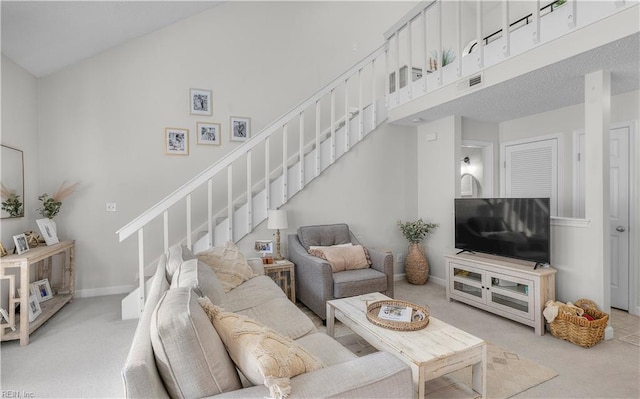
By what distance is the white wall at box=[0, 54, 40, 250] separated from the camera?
305cm

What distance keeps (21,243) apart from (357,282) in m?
3.16

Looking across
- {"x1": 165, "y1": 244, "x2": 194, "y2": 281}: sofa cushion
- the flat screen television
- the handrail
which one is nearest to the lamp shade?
the handrail

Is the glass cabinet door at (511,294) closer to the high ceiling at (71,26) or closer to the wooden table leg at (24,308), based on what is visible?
the wooden table leg at (24,308)

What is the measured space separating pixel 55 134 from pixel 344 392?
439 centimetres

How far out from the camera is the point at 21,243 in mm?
2902

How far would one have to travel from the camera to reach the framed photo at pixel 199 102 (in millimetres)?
4246

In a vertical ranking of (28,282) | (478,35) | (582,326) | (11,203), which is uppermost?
(478,35)

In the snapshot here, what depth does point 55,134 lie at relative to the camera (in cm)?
372

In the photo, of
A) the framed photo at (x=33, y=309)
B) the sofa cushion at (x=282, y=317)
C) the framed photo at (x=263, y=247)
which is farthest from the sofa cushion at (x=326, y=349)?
the framed photo at (x=33, y=309)

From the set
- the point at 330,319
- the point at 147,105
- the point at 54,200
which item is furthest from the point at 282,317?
the point at 147,105

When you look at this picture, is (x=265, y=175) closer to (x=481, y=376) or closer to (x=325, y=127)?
(x=325, y=127)

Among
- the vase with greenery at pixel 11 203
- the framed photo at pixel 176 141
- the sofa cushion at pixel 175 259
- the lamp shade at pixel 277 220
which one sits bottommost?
the sofa cushion at pixel 175 259

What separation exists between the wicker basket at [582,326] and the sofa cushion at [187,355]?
109 inches

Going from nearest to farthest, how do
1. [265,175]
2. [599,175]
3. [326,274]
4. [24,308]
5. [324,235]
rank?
1. [24,308]
2. [599,175]
3. [326,274]
4. [324,235]
5. [265,175]
